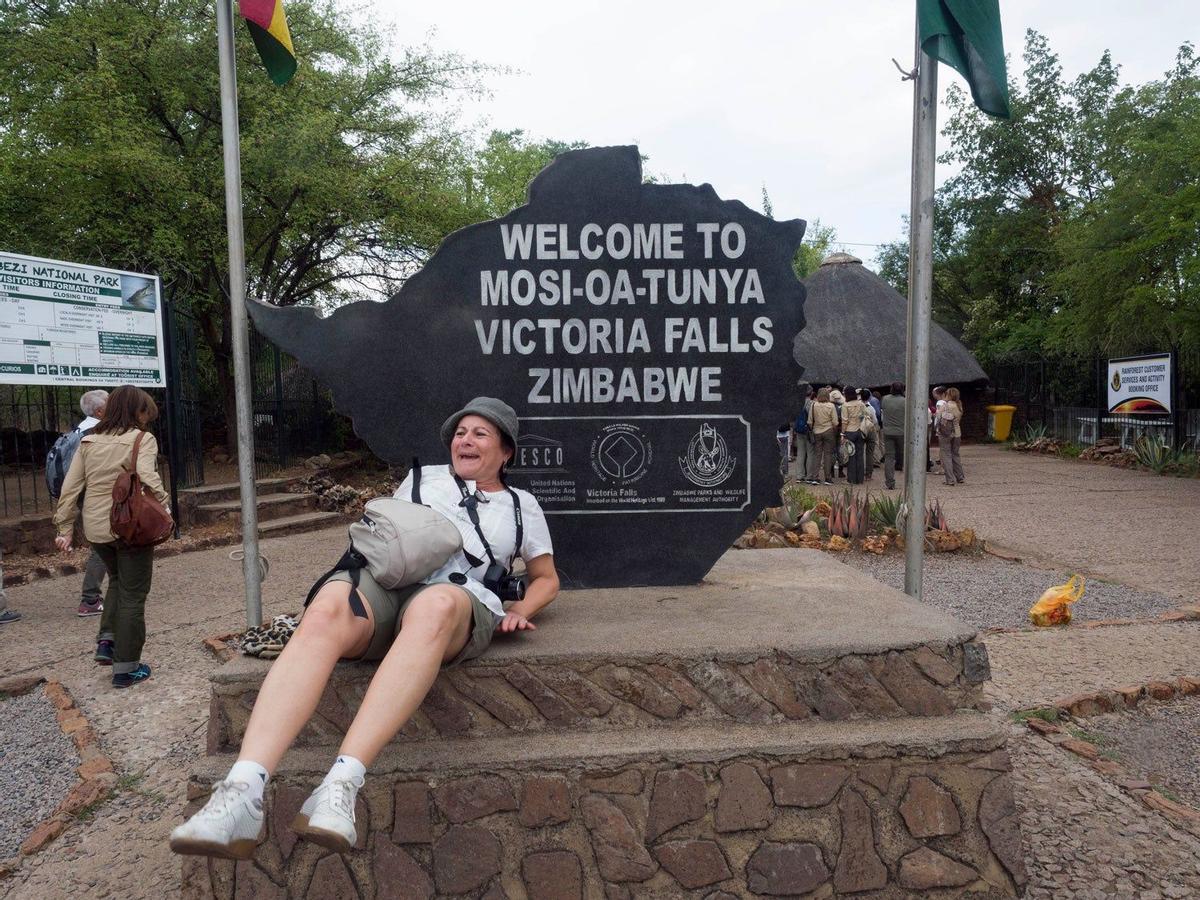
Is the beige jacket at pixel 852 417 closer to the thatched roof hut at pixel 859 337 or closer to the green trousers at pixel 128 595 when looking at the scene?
the thatched roof hut at pixel 859 337

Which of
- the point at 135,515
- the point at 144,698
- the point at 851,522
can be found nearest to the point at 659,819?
the point at 144,698

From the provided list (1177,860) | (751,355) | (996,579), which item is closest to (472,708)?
(751,355)

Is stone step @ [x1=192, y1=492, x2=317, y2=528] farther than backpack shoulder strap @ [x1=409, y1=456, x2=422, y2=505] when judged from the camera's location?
Yes

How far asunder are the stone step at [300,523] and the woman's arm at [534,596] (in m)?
7.54

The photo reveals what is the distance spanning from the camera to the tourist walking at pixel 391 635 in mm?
2291

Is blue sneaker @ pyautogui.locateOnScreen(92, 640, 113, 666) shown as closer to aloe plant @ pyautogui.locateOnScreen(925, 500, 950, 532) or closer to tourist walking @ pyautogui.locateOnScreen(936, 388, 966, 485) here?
aloe plant @ pyautogui.locateOnScreen(925, 500, 950, 532)

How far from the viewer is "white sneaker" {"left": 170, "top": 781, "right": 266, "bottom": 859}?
2205 mm

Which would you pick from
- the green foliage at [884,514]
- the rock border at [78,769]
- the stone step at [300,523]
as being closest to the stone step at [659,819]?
the rock border at [78,769]

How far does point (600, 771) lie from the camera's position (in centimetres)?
297

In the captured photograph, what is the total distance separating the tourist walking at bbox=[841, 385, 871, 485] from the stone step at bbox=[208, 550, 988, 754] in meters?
11.8

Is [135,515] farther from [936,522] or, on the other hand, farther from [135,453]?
[936,522]

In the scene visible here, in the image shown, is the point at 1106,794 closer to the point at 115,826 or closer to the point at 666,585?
the point at 666,585

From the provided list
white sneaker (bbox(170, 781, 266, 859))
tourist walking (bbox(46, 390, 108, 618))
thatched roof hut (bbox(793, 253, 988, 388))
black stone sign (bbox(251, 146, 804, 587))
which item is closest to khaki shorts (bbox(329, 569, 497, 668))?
white sneaker (bbox(170, 781, 266, 859))

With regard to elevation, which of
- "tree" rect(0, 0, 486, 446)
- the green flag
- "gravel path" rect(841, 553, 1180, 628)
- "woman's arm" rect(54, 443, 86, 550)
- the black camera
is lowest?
"gravel path" rect(841, 553, 1180, 628)
